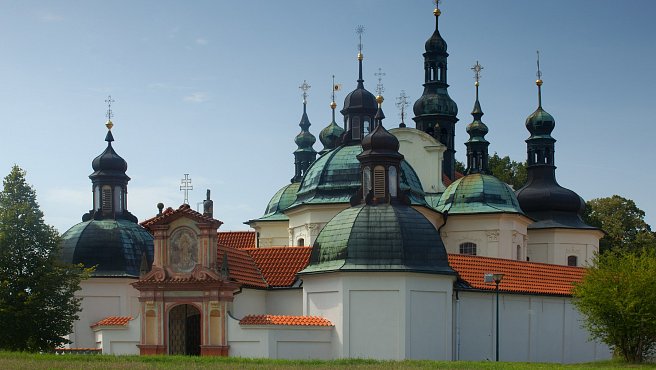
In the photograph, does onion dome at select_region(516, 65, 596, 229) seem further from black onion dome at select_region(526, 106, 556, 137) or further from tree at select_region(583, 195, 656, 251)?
tree at select_region(583, 195, 656, 251)

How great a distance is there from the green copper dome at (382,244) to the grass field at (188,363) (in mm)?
6561

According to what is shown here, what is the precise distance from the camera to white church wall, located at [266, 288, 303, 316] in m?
59.1

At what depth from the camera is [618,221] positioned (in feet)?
323

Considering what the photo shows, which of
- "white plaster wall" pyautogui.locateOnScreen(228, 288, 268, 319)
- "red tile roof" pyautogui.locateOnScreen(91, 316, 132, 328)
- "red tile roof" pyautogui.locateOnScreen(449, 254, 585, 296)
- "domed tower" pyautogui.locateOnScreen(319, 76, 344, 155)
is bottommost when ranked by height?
"red tile roof" pyautogui.locateOnScreen(91, 316, 132, 328)

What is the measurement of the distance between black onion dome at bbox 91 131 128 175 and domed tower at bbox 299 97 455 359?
13.8m

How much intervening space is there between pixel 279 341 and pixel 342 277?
3.55 m

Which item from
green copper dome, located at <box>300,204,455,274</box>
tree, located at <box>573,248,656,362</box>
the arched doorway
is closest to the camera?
green copper dome, located at <box>300,204,455,274</box>

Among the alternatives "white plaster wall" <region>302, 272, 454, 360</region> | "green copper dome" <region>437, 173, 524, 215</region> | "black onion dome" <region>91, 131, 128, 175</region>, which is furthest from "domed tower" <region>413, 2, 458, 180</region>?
"white plaster wall" <region>302, 272, 454, 360</region>

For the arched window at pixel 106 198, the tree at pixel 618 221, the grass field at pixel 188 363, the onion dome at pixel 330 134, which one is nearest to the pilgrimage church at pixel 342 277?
the arched window at pixel 106 198

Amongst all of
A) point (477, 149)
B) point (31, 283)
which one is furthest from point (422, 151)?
point (31, 283)

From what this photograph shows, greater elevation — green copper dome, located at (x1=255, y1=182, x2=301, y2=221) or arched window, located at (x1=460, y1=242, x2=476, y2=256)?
green copper dome, located at (x1=255, y1=182, x2=301, y2=221)

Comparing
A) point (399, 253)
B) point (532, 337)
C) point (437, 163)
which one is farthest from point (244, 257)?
point (437, 163)

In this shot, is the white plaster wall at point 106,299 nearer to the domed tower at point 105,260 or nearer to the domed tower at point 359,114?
the domed tower at point 105,260

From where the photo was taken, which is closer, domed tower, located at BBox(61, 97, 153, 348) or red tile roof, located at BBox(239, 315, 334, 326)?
red tile roof, located at BBox(239, 315, 334, 326)
